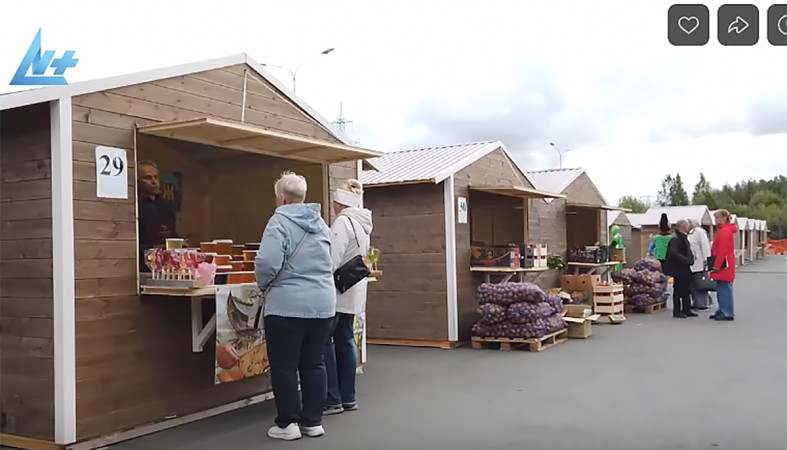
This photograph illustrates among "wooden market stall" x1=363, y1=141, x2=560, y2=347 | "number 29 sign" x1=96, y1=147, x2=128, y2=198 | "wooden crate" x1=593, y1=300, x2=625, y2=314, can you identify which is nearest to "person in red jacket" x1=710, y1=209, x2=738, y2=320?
"wooden crate" x1=593, y1=300, x2=625, y2=314

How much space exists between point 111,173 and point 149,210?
78 cm

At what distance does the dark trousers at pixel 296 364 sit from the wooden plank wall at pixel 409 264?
4515 millimetres

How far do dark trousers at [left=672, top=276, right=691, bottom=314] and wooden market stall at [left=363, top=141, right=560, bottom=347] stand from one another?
3.51 meters

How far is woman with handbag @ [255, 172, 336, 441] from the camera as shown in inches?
190

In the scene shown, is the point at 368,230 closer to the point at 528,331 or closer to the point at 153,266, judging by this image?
the point at 153,266

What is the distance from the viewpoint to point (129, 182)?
5.25 m

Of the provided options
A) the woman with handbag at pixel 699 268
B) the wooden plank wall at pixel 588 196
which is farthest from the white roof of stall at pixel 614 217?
the woman with handbag at pixel 699 268

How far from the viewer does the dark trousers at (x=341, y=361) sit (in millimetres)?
5824

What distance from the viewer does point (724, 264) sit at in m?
11.2

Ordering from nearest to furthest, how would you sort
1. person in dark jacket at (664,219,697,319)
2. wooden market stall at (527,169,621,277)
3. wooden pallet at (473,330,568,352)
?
wooden pallet at (473,330,568,352) < person in dark jacket at (664,219,697,319) < wooden market stall at (527,169,621,277)

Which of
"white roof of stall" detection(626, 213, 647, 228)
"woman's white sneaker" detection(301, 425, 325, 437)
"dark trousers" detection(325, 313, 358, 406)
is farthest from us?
"white roof of stall" detection(626, 213, 647, 228)

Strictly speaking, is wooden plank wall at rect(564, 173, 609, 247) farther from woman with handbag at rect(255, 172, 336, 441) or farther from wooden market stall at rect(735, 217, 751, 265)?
wooden market stall at rect(735, 217, 751, 265)

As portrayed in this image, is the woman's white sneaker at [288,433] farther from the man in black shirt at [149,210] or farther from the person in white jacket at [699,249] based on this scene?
the person in white jacket at [699,249]

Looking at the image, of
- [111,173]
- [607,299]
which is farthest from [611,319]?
[111,173]
